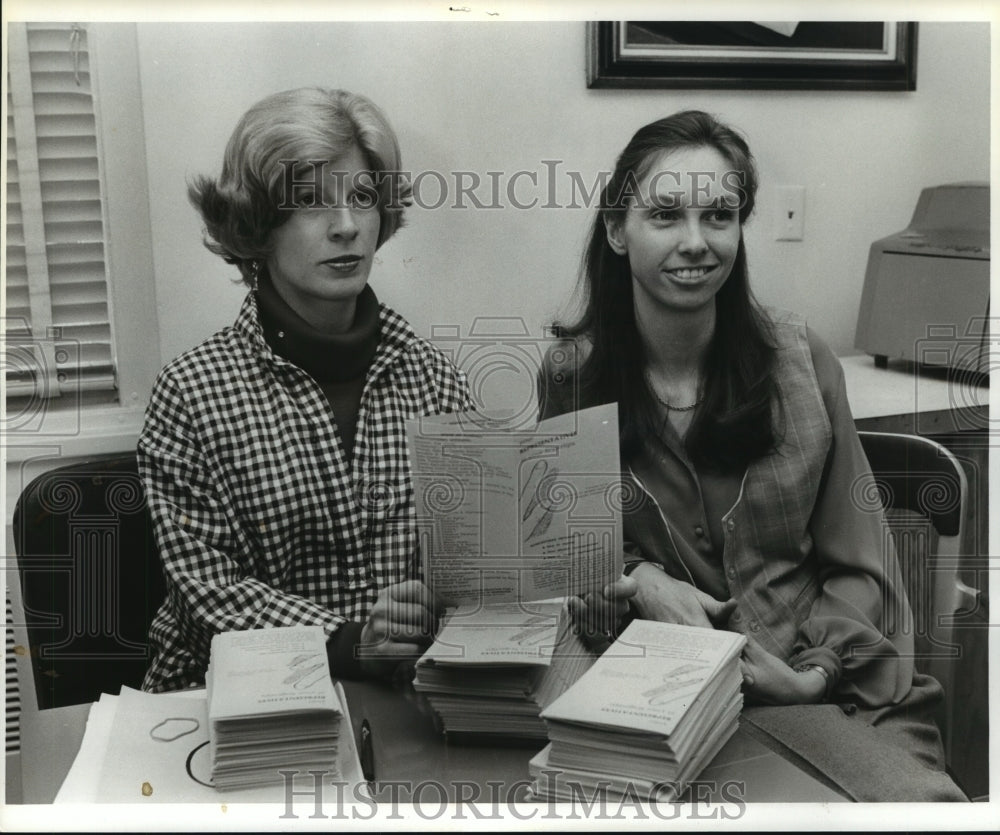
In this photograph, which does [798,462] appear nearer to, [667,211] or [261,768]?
[667,211]

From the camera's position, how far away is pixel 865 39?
1523mm

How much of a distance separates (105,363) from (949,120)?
1.30m

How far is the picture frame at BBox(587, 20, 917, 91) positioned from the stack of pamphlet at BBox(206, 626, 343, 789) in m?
0.93

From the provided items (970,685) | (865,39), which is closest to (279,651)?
(970,685)

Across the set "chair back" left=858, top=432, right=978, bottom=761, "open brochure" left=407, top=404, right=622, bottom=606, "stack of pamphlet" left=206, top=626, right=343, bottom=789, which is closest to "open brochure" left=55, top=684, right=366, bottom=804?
"stack of pamphlet" left=206, top=626, right=343, bottom=789

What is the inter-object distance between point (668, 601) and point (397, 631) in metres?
0.40

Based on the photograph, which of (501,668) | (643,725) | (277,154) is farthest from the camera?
(277,154)

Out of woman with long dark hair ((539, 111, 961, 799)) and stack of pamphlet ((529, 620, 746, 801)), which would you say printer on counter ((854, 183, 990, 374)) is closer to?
woman with long dark hair ((539, 111, 961, 799))

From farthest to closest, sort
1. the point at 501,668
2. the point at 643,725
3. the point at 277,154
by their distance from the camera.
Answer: the point at 277,154, the point at 501,668, the point at 643,725

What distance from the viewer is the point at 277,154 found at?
1497 millimetres
